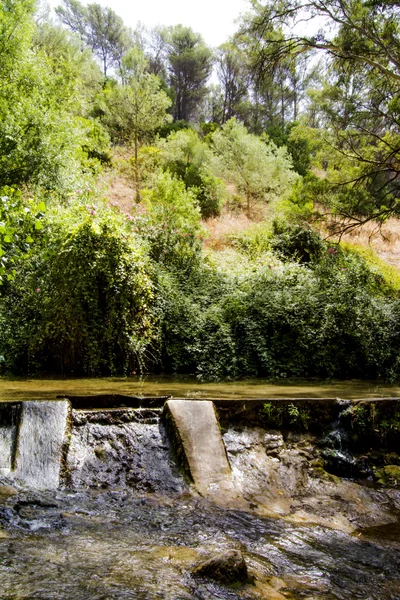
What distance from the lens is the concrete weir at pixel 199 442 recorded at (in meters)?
3.74

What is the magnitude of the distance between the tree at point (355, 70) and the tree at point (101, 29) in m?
35.2

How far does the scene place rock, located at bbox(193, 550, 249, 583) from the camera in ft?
7.33

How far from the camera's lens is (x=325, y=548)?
2881mm

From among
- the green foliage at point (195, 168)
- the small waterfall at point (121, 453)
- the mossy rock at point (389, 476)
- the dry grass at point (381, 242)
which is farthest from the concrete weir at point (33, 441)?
the green foliage at point (195, 168)

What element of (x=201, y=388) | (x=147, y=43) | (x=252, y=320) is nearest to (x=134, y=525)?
(x=201, y=388)

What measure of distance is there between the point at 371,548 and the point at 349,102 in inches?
412

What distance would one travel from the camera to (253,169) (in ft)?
75.6

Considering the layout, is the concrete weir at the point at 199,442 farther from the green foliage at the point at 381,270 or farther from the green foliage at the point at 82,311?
the green foliage at the point at 381,270

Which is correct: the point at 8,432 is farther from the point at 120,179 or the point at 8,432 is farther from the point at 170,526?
the point at 120,179

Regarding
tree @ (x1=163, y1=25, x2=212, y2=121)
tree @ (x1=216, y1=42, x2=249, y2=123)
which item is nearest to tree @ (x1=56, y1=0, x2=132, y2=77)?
tree @ (x1=163, y1=25, x2=212, y2=121)

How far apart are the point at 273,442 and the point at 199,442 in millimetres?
845

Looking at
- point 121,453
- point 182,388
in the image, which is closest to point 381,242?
point 182,388

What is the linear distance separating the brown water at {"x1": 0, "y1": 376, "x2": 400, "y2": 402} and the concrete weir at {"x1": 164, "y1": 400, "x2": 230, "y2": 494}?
738 mm

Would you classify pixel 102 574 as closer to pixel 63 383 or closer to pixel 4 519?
pixel 4 519
